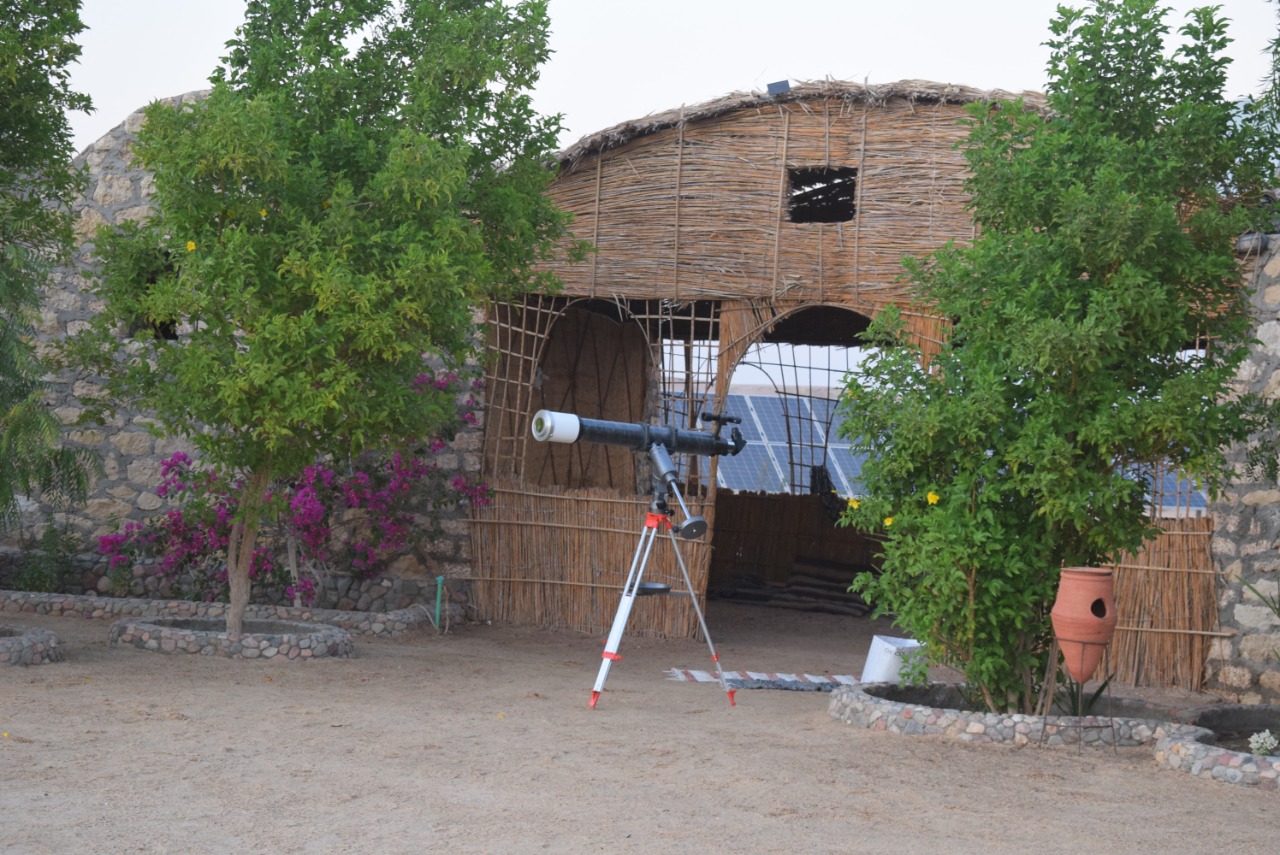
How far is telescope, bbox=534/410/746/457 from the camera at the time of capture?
18.9 feet

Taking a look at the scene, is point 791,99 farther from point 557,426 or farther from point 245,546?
point 245,546

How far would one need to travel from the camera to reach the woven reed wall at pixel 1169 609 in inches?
303

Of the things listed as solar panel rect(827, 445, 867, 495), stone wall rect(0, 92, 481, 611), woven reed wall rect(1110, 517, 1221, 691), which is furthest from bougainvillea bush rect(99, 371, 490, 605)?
solar panel rect(827, 445, 867, 495)

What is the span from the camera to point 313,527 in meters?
8.97

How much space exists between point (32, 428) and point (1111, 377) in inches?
204

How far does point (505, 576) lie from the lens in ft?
31.4

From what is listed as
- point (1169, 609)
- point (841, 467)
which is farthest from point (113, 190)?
point (841, 467)

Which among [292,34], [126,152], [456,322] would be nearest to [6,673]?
[456,322]

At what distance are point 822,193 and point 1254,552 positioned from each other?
4482 millimetres

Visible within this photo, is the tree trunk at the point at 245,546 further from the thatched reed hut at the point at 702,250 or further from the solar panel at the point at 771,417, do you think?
the solar panel at the point at 771,417

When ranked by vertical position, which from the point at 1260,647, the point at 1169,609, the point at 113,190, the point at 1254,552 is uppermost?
the point at 113,190

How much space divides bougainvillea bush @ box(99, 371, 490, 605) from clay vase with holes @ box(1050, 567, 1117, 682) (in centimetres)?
493

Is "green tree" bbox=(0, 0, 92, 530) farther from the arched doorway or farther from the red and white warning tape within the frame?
the arched doorway

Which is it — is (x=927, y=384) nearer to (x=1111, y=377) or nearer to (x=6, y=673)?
(x=1111, y=377)
